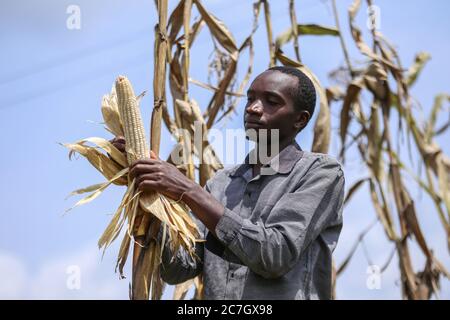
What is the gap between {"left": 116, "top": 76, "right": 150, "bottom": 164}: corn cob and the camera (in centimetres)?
218

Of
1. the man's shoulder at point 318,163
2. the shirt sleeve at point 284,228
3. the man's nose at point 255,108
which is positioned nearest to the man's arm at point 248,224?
the shirt sleeve at point 284,228

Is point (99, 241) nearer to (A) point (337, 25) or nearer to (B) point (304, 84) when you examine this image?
(B) point (304, 84)

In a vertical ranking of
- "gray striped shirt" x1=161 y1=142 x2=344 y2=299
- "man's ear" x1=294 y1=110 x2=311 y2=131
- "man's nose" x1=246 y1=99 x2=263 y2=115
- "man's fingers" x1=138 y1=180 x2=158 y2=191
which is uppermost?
"man's nose" x1=246 y1=99 x2=263 y2=115

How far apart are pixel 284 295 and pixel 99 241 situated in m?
0.48

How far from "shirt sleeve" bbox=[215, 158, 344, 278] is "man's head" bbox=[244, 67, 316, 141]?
0.16 meters

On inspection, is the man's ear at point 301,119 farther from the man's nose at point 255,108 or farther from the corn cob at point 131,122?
the corn cob at point 131,122

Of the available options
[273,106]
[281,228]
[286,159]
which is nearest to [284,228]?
[281,228]

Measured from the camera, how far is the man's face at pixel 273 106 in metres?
2.32

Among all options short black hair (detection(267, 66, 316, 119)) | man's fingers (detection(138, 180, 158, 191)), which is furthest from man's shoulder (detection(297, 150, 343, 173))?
man's fingers (detection(138, 180, 158, 191))

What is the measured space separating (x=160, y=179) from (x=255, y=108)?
35 centimetres

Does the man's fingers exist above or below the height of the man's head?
below

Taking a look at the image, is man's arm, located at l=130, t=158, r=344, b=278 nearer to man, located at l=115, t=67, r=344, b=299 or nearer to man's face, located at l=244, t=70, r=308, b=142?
man, located at l=115, t=67, r=344, b=299

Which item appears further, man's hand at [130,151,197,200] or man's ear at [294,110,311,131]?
man's ear at [294,110,311,131]

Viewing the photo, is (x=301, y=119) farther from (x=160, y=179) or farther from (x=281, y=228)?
(x=160, y=179)
